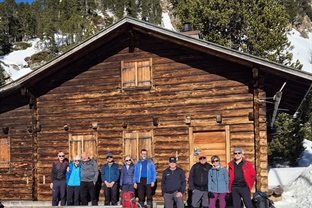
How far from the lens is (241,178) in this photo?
31.1ft

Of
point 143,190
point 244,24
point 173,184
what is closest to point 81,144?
point 143,190

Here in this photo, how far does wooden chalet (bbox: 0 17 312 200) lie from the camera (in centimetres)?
1205

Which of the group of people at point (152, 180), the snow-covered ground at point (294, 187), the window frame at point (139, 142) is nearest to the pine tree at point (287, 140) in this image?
the snow-covered ground at point (294, 187)

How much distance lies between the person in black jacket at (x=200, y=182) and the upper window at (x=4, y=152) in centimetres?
763

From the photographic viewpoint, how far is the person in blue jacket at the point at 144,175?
37.7 ft

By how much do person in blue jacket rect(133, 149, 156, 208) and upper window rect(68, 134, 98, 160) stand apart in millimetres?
2508

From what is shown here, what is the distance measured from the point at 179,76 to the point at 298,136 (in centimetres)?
1480

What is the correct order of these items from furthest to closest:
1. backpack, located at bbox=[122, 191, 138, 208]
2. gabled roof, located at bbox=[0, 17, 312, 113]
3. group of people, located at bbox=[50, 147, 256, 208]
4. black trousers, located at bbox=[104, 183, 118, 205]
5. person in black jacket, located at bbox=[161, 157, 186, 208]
→ black trousers, located at bbox=[104, 183, 118, 205], gabled roof, located at bbox=[0, 17, 312, 113], person in black jacket, located at bbox=[161, 157, 186, 208], backpack, located at bbox=[122, 191, 138, 208], group of people, located at bbox=[50, 147, 256, 208]

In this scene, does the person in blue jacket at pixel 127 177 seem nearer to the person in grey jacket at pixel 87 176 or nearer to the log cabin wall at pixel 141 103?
the person in grey jacket at pixel 87 176

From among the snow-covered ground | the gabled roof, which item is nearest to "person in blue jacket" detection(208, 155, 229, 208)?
the snow-covered ground

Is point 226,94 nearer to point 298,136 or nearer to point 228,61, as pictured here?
point 228,61

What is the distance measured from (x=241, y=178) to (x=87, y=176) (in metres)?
4.60

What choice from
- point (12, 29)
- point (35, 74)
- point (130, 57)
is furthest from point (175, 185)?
point (12, 29)

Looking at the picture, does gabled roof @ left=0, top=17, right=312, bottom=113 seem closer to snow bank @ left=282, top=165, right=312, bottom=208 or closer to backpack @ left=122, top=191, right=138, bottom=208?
snow bank @ left=282, top=165, right=312, bottom=208
